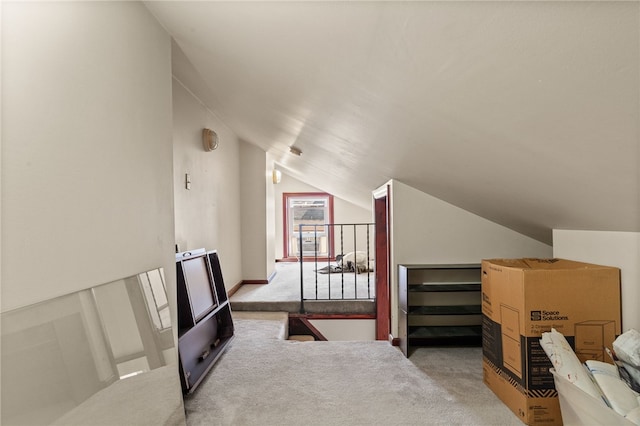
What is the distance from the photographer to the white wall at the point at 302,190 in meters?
7.49

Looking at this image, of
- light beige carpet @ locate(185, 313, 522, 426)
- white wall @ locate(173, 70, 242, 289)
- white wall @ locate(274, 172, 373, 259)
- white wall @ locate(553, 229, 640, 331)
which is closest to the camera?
white wall @ locate(553, 229, 640, 331)

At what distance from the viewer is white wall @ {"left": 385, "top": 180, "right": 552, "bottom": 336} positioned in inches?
123

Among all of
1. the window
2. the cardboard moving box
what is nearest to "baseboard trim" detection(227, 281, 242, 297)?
the window

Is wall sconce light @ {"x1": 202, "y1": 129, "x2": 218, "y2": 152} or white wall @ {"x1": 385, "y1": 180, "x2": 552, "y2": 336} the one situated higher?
wall sconce light @ {"x1": 202, "y1": 129, "x2": 218, "y2": 152}

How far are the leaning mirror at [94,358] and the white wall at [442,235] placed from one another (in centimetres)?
208

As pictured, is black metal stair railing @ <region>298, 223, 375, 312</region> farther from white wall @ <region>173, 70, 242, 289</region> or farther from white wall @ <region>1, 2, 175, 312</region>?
white wall @ <region>1, 2, 175, 312</region>

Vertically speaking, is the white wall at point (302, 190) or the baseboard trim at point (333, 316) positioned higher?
the white wall at point (302, 190)

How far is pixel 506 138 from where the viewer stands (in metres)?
1.44

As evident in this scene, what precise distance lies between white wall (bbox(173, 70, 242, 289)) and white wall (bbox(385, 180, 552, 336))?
75.1 inches

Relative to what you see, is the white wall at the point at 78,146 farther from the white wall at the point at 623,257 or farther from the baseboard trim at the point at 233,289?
the baseboard trim at the point at 233,289

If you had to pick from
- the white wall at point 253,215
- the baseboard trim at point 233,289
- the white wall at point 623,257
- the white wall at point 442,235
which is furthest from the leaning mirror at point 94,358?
the white wall at point 253,215

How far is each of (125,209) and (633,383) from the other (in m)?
2.46

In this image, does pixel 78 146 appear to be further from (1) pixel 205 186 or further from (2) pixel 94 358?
(1) pixel 205 186

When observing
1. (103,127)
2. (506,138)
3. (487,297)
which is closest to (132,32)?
(103,127)
